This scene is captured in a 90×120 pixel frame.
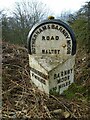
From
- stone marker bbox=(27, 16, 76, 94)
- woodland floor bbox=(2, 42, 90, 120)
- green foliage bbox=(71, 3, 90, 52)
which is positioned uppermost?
green foliage bbox=(71, 3, 90, 52)

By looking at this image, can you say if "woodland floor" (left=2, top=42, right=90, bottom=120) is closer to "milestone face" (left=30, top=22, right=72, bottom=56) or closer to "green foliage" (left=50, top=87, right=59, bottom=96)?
"green foliage" (left=50, top=87, right=59, bottom=96)

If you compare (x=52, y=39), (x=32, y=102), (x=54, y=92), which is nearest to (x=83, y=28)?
(x=52, y=39)

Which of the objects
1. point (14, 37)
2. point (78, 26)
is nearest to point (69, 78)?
point (78, 26)

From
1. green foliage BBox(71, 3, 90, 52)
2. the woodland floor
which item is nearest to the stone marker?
the woodland floor

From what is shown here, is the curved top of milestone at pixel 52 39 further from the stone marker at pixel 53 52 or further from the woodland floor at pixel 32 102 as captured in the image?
the woodland floor at pixel 32 102

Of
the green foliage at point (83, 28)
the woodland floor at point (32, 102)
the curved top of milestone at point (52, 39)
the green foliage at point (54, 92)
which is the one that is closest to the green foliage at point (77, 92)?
the woodland floor at point (32, 102)

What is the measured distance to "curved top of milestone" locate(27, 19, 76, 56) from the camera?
4176 millimetres

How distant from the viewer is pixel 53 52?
425 cm

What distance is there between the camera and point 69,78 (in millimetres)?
4371

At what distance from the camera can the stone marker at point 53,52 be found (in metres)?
4.13

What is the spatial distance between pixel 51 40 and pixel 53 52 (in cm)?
18

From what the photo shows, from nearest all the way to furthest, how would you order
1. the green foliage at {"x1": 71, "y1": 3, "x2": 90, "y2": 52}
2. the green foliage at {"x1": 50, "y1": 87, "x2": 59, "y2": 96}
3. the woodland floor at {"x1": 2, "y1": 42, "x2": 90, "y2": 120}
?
the woodland floor at {"x1": 2, "y1": 42, "x2": 90, "y2": 120} → the green foliage at {"x1": 50, "y1": 87, "x2": 59, "y2": 96} → the green foliage at {"x1": 71, "y1": 3, "x2": 90, "y2": 52}

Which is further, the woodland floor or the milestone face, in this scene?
the milestone face

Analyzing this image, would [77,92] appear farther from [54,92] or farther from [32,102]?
[32,102]
